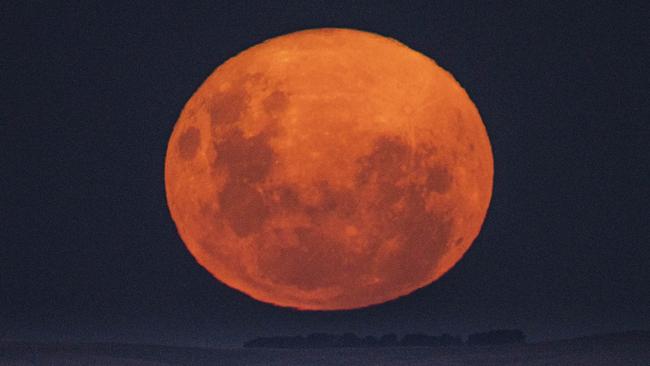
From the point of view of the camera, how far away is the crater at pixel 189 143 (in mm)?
9133

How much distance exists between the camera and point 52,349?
41.0ft

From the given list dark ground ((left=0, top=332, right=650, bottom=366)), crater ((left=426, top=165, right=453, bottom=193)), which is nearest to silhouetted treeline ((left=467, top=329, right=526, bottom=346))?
dark ground ((left=0, top=332, right=650, bottom=366))

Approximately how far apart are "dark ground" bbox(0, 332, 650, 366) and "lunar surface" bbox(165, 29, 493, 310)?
293 centimetres

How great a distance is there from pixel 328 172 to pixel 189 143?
215cm

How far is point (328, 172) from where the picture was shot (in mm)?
8234

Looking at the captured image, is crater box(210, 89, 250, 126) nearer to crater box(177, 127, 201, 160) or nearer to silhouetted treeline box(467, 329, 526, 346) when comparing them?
crater box(177, 127, 201, 160)

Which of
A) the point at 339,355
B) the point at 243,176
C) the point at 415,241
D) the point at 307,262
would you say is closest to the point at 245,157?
the point at 243,176

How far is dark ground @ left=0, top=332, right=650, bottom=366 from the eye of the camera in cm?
1154

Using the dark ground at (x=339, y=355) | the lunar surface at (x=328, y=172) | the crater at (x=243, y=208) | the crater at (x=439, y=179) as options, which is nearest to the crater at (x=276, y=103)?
the lunar surface at (x=328, y=172)

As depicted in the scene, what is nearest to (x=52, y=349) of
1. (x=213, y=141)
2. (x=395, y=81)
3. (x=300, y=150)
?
(x=213, y=141)

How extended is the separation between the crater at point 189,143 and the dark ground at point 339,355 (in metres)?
4.18

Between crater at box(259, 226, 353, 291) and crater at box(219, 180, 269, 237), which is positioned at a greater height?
crater at box(219, 180, 269, 237)

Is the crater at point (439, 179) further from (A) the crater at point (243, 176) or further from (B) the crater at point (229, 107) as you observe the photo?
(B) the crater at point (229, 107)

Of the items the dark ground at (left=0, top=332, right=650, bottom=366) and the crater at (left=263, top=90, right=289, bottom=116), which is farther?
the dark ground at (left=0, top=332, right=650, bottom=366)
